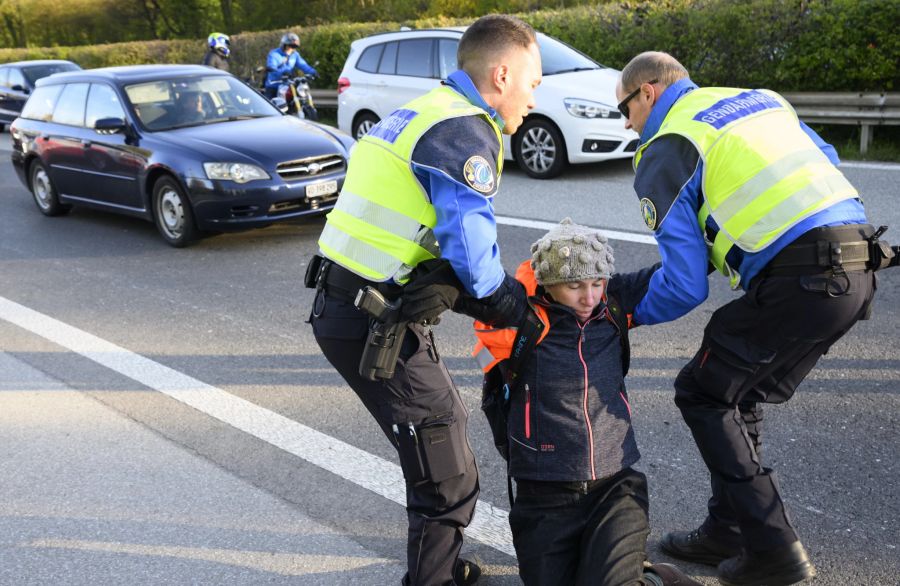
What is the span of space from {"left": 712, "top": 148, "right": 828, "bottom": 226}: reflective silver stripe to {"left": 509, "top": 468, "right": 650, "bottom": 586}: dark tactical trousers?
892 millimetres

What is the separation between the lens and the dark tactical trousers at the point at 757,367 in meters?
2.90

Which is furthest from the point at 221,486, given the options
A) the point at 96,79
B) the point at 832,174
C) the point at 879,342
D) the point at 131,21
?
the point at 131,21

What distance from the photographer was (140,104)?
9.62m

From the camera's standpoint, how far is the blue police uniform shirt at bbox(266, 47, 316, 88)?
15.9 meters

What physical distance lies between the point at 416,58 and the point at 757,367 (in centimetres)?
1017

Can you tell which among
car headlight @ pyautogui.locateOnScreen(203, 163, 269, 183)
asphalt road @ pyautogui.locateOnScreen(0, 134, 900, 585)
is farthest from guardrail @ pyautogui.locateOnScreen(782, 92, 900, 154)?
car headlight @ pyautogui.locateOnScreen(203, 163, 269, 183)

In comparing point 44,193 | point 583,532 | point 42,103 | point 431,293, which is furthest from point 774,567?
point 42,103

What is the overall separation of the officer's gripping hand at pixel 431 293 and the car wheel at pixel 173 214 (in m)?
6.39

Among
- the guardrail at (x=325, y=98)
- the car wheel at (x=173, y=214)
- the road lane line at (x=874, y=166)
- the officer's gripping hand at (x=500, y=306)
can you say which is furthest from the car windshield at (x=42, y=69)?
the officer's gripping hand at (x=500, y=306)

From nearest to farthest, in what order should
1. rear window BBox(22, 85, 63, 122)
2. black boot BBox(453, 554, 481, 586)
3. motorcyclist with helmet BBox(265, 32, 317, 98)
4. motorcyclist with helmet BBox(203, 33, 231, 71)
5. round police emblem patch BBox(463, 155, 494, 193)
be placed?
round police emblem patch BBox(463, 155, 494, 193) → black boot BBox(453, 554, 481, 586) → rear window BBox(22, 85, 63, 122) → motorcyclist with helmet BBox(203, 33, 231, 71) → motorcyclist with helmet BBox(265, 32, 317, 98)

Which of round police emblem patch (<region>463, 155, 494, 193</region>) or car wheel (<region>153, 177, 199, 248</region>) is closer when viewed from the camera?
round police emblem patch (<region>463, 155, 494, 193</region>)

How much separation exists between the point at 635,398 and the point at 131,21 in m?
49.0

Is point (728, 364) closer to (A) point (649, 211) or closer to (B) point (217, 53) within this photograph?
(A) point (649, 211)

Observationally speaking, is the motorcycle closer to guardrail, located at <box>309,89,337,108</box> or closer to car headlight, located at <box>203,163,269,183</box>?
guardrail, located at <box>309,89,337,108</box>
